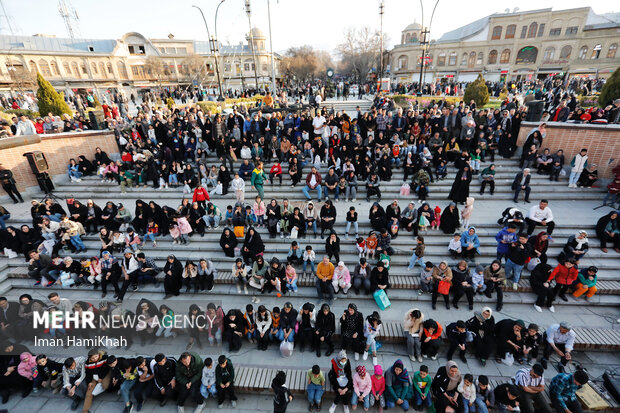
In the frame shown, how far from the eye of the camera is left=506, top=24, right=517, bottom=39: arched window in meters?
47.3

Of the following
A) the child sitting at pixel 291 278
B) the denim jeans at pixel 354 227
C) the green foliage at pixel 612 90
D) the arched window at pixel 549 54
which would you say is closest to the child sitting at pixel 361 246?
the denim jeans at pixel 354 227

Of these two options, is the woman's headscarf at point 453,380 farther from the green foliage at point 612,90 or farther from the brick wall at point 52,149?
the brick wall at point 52,149

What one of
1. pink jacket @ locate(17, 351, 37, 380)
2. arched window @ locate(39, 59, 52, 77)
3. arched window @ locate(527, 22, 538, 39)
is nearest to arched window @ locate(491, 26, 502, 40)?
arched window @ locate(527, 22, 538, 39)

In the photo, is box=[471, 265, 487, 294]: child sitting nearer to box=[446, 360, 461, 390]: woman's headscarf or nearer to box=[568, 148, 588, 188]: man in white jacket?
box=[446, 360, 461, 390]: woman's headscarf

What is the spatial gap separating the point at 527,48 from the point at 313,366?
205ft

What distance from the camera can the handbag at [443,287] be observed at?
712cm

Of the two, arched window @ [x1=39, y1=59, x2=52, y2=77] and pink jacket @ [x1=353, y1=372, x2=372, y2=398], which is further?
arched window @ [x1=39, y1=59, x2=52, y2=77]

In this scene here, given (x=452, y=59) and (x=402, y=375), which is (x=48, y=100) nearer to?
(x=402, y=375)

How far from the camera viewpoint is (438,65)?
178ft

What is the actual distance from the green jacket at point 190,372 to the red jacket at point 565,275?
839 cm

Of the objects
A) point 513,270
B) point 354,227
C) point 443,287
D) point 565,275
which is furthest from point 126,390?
point 565,275

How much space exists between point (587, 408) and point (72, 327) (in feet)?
36.0

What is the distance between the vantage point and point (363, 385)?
209 inches

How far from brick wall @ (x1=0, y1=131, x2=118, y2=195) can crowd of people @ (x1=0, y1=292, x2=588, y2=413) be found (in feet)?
28.0
